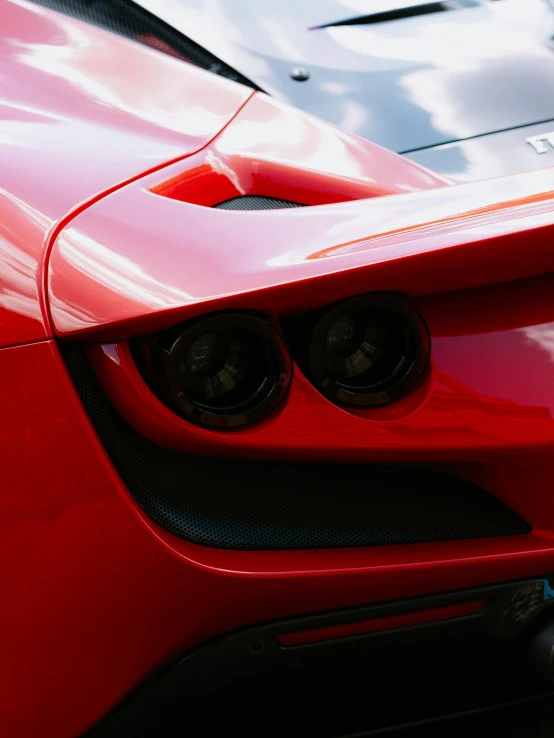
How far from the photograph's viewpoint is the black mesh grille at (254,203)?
142 cm

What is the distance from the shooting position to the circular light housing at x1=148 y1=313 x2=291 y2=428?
3.77ft

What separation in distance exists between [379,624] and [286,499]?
217 millimetres

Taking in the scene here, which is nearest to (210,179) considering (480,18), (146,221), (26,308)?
(146,221)

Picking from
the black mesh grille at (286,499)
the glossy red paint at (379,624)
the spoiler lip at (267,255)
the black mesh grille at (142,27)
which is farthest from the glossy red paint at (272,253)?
the black mesh grille at (142,27)

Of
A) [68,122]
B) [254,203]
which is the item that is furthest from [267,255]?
[68,122]

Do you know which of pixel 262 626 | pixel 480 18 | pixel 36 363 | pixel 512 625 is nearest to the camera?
pixel 36 363

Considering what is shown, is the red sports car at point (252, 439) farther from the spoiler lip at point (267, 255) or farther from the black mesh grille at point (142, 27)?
the black mesh grille at point (142, 27)

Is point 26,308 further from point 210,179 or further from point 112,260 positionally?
point 210,179

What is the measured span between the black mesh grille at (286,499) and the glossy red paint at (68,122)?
139 mm

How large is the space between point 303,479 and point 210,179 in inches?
17.8

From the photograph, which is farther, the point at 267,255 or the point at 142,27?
the point at 142,27

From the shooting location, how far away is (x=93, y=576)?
1194mm

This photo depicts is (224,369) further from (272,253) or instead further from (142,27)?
(142,27)

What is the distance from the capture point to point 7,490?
117 cm
